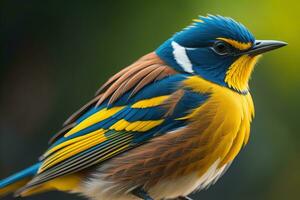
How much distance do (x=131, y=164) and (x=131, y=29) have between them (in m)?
1.51

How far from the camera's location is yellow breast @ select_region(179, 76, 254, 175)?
19.6 ft

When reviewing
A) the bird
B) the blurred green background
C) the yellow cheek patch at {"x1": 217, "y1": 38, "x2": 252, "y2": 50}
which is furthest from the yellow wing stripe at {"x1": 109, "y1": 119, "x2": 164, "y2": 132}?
the blurred green background

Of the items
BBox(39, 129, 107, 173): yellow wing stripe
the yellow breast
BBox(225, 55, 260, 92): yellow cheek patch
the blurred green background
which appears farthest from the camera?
the blurred green background

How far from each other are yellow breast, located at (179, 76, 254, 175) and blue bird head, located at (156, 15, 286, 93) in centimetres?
9

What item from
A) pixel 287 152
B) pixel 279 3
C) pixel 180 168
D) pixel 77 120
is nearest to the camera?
pixel 180 168

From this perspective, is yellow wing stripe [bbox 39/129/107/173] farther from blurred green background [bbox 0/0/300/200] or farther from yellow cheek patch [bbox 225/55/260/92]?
blurred green background [bbox 0/0/300/200]

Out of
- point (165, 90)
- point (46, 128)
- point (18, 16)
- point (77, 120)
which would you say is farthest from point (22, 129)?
point (165, 90)

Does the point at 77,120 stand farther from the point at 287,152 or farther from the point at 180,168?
the point at 287,152

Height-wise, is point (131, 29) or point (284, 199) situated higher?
point (131, 29)

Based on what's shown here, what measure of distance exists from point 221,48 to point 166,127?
0.57 meters

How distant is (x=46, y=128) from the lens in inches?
312

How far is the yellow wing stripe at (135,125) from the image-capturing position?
614cm

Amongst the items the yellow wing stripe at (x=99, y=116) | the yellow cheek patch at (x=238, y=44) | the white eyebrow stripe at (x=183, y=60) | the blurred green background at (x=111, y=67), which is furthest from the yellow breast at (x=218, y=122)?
the blurred green background at (x=111, y=67)

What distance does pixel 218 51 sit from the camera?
20.6 feet
